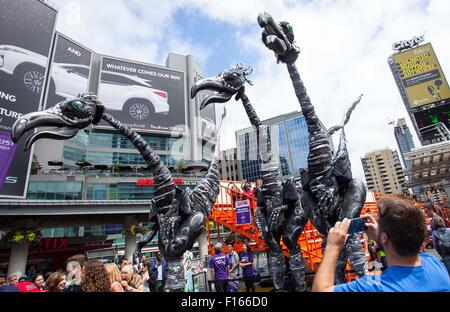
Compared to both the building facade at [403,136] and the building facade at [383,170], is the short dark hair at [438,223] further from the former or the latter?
the building facade at [403,136]

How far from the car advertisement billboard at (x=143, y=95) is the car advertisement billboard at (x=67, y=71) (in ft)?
6.85

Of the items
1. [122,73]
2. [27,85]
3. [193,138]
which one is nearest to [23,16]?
[27,85]

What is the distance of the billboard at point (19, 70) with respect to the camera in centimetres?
1777

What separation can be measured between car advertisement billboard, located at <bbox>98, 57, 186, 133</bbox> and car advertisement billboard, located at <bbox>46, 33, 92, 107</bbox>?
2087 mm

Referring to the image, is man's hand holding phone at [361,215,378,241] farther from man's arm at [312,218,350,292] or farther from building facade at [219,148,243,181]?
building facade at [219,148,243,181]

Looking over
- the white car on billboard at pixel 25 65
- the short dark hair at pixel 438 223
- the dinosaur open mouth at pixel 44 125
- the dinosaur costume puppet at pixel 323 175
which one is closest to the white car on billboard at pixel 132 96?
the white car on billboard at pixel 25 65

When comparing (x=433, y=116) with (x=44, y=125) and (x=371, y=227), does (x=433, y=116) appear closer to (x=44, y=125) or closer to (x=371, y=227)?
(x=371, y=227)

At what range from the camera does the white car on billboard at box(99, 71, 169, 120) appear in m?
34.1

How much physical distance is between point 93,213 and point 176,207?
14.4 metres

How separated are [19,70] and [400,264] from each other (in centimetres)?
2515

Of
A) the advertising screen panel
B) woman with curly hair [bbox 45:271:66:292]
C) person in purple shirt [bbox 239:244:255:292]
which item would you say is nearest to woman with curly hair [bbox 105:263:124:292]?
woman with curly hair [bbox 45:271:66:292]

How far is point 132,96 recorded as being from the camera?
115 ft

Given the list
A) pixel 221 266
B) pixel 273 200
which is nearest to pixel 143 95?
pixel 221 266
